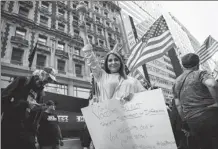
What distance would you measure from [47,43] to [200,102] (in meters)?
15.8

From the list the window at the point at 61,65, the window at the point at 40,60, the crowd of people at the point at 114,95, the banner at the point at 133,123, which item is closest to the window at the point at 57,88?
the window at the point at 61,65

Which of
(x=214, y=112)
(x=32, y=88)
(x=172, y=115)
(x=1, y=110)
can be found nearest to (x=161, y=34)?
(x=172, y=115)

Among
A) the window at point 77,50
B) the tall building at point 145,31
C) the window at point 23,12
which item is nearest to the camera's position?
the window at point 23,12

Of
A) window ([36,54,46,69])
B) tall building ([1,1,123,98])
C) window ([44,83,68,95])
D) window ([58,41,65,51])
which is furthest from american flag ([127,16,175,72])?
window ([58,41,65,51])

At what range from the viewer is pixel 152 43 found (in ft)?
17.5

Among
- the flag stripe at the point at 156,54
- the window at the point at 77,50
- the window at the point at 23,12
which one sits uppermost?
the window at the point at 23,12

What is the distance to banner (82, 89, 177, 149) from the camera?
96 centimetres

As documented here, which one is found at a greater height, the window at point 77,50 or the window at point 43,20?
the window at point 43,20

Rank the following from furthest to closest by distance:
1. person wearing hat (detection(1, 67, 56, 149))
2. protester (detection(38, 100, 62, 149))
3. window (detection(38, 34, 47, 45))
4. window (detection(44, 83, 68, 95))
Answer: window (detection(38, 34, 47, 45)), window (detection(44, 83, 68, 95)), protester (detection(38, 100, 62, 149)), person wearing hat (detection(1, 67, 56, 149))

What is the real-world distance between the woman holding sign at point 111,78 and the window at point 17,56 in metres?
12.9

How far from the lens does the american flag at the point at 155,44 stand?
17.2ft

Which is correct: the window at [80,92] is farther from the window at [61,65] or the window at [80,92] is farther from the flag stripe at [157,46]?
the flag stripe at [157,46]

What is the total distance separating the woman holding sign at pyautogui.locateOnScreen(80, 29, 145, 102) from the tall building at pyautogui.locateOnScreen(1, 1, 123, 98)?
8.93 m

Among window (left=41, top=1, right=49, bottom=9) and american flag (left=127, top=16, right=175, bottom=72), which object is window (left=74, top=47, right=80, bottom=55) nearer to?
window (left=41, top=1, right=49, bottom=9)
